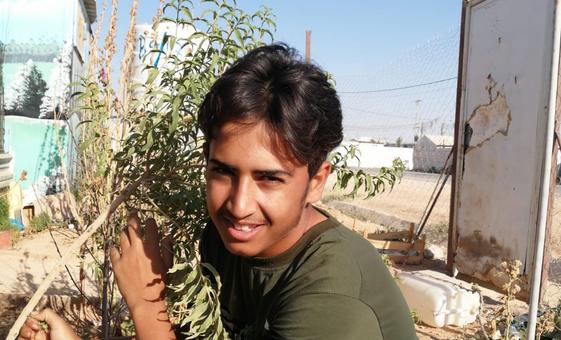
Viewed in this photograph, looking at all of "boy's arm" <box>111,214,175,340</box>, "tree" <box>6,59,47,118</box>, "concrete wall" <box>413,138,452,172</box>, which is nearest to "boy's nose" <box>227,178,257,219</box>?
"boy's arm" <box>111,214,175,340</box>

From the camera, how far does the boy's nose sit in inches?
42.4


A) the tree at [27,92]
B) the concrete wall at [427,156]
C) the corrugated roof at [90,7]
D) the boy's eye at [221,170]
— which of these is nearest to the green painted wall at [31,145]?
the tree at [27,92]

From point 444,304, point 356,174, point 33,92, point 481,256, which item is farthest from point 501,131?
point 33,92

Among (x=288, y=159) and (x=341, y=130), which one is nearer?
(x=288, y=159)

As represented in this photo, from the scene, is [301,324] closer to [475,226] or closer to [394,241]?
[475,226]

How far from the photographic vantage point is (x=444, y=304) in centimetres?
409

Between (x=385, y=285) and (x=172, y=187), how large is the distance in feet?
2.98

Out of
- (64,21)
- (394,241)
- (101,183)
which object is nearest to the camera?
(101,183)

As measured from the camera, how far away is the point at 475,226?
530 centimetres

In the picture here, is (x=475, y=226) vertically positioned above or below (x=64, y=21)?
below

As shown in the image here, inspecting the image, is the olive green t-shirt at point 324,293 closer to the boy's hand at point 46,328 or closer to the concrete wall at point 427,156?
the boy's hand at point 46,328

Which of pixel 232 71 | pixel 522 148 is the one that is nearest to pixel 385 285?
pixel 232 71

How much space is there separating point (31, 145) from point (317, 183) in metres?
7.35

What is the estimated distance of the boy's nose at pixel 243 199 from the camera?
1078 mm
